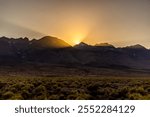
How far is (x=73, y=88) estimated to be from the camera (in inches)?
424

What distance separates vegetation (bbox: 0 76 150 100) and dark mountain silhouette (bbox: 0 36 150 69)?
407 mm

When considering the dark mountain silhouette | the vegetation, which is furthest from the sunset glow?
the vegetation

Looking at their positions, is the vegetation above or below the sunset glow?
below

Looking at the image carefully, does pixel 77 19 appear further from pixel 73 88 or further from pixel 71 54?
pixel 73 88

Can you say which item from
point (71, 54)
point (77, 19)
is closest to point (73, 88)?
point (71, 54)

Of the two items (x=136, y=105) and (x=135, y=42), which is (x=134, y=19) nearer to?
(x=135, y=42)

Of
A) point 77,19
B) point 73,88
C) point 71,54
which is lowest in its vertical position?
point 73,88

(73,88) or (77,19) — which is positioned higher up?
(77,19)

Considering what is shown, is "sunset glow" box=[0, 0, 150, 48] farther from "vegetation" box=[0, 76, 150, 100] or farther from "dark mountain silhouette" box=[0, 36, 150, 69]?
"vegetation" box=[0, 76, 150, 100]

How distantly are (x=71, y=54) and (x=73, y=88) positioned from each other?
1032 millimetres

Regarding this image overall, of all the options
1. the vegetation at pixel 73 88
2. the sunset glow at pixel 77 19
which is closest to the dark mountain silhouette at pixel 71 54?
the sunset glow at pixel 77 19

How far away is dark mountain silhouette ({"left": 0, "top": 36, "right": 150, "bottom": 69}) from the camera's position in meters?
11.2

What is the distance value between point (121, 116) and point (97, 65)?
3.50m

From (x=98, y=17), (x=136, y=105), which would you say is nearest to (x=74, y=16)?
(x=98, y=17)
